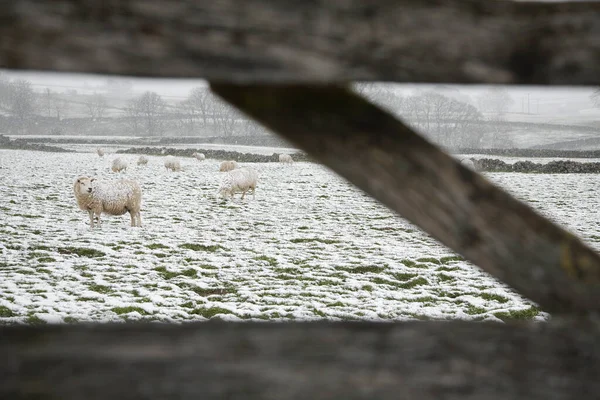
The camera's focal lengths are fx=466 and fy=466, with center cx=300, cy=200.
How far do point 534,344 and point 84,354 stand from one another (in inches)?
36.7

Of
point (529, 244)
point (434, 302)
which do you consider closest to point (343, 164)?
point (529, 244)

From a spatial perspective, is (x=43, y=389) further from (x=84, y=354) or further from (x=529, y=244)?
(x=529, y=244)

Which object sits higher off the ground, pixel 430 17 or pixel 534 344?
pixel 430 17

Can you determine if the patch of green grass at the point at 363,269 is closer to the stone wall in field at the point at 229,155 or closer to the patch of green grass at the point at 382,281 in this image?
the patch of green grass at the point at 382,281

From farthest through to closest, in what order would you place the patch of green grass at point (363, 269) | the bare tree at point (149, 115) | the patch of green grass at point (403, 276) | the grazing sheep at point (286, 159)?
1. the bare tree at point (149, 115)
2. the grazing sheep at point (286, 159)
3. the patch of green grass at point (363, 269)
4. the patch of green grass at point (403, 276)

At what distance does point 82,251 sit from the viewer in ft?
27.8

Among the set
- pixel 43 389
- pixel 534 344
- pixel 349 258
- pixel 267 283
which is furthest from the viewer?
pixel 349 258

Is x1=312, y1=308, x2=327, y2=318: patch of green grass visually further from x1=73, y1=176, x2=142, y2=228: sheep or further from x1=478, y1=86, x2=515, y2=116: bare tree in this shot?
x1=478, y1=86, x2=515, y2=116: bare tree

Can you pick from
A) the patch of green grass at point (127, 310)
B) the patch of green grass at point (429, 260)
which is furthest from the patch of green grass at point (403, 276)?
the patch of green grass at point (127, 310)

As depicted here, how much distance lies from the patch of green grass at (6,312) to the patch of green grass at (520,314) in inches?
232

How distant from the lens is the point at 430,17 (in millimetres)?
941

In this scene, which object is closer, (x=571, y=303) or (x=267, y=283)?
(x=571, y=303)

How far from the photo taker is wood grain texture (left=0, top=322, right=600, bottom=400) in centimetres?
89

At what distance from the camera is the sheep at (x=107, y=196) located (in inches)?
389
